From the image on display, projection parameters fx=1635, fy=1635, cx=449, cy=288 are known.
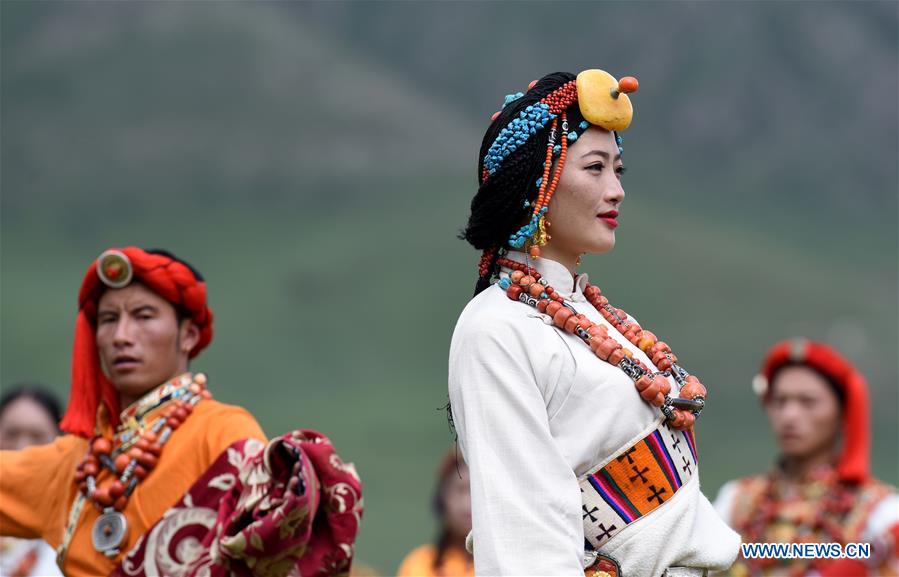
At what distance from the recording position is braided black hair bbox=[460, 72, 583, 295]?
3.86 meters

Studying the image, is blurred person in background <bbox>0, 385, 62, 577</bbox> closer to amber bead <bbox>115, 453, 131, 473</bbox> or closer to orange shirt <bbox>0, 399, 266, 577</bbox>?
orange shirt <bbox>0, 399, 266, 577</bbox>

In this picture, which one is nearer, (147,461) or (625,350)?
(625,350)

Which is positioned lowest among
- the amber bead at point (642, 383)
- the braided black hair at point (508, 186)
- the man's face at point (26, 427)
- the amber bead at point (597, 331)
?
the amber bead at point (642, 383)

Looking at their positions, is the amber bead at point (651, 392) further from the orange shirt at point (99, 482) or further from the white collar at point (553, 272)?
the orange shirt at point (99, 482)

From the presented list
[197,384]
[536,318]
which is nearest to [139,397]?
[197,384]

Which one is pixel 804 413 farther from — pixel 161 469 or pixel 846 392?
pixel 161 469

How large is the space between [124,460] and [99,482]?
124 mm

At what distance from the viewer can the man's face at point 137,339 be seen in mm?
5344

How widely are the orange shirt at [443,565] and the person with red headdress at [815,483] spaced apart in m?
1.33

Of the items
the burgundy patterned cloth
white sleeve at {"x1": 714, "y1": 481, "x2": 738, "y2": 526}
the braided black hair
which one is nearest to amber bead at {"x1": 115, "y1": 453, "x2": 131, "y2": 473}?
the burgundy patterned cloth

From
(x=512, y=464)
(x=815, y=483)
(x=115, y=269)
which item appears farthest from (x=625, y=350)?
(x=815, y=483)

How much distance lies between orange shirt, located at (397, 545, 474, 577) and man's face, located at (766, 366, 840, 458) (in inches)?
66.2

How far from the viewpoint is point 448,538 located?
28.3 ft

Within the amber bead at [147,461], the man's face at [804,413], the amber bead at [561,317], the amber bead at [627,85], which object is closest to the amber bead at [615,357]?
the amber bead at [561,317]
